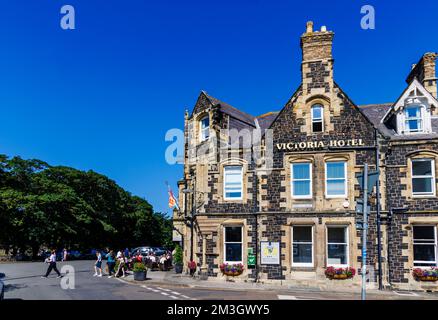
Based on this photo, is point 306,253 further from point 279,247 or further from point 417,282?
point 417,282

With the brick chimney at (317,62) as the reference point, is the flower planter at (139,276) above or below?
below

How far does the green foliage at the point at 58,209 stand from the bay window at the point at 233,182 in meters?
32.7

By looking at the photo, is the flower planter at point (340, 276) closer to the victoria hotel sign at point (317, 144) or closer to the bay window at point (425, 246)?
the bay window at point (425, 246)

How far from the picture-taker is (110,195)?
7206cm

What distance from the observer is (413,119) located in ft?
77.2

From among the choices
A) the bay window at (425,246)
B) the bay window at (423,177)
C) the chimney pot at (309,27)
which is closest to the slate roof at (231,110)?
the chimney pot at (309,27)

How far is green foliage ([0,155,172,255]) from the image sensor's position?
160 ft

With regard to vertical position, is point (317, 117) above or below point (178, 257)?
above

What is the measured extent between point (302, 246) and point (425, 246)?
6441 millimetres

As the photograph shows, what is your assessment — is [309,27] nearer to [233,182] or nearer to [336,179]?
[336,179]

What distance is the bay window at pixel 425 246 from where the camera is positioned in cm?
2178

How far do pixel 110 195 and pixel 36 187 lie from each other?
59.2ft

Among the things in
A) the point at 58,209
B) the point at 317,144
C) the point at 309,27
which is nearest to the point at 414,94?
the point at 317,144

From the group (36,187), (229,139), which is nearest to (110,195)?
(36,187)
